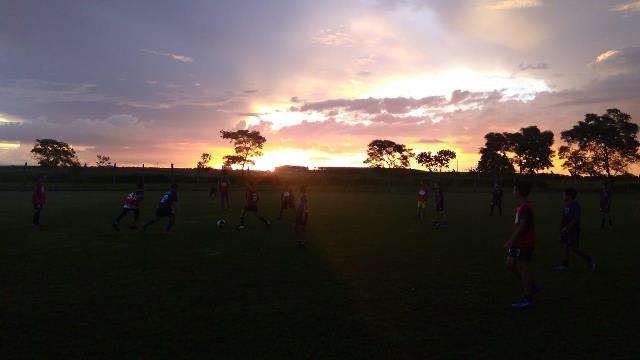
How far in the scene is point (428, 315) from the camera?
6.89 meters

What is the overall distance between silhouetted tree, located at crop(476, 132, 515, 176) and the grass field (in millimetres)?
92366

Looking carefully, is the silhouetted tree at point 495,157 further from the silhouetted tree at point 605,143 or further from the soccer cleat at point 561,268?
the soccer cleat at point 561,268

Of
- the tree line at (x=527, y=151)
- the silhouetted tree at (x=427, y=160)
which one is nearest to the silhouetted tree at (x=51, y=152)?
the tree line at (x=527, y=151)

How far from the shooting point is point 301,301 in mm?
7574

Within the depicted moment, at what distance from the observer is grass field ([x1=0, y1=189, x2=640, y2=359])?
562 cm

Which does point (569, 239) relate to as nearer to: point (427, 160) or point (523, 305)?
point (523, 305)

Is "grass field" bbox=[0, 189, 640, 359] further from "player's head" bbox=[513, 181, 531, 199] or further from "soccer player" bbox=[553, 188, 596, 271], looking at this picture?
"player's head" bbox=[513, 181, 531, 199]

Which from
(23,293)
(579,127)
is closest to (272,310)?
(23,293)

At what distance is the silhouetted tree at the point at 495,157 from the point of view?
103000mm

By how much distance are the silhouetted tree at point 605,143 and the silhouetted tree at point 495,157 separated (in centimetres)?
1581

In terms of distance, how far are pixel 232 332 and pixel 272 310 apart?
1062 millimetres

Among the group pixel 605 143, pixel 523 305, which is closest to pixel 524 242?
pixel 523 305

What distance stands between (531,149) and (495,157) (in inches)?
273

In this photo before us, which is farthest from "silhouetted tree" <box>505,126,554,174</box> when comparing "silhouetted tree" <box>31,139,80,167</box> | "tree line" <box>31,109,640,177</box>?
"silhouetted tree" <box>31,139,80,167</box>
